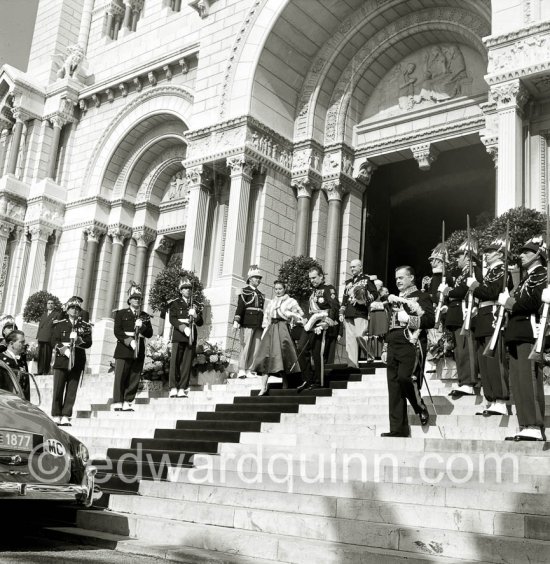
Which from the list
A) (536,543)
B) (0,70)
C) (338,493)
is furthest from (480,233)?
(0,70)

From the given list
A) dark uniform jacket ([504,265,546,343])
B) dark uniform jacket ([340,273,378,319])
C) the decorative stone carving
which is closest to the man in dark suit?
dark uniform jacket ([340,273,378,319])

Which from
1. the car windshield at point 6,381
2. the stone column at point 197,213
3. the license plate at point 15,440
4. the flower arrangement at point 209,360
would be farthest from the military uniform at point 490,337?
the stone column at point 197,213

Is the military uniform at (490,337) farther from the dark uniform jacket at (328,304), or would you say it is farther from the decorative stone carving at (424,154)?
the decorative stone carving at (424,154)

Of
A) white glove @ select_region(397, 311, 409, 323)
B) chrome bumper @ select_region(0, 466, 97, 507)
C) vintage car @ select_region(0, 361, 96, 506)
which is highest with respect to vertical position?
white glove @ select_region(397, 311, 409, 323)

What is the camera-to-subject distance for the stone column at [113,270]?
21953 mm

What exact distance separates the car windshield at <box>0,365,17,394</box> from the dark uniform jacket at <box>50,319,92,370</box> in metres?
4.06

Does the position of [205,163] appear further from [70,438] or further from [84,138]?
[70,438]

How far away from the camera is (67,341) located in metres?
11.4

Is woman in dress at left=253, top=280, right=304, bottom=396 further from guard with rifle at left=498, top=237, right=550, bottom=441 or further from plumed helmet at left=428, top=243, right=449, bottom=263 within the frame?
guard with rifle at left=498, top=237, right=550, bottom=441

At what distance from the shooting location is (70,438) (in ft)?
21.0

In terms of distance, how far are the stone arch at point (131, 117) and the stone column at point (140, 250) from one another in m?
1.96

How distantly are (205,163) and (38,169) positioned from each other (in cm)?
873

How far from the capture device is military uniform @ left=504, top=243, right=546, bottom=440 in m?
6.34

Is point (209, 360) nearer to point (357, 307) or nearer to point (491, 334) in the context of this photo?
point (357, 307)
